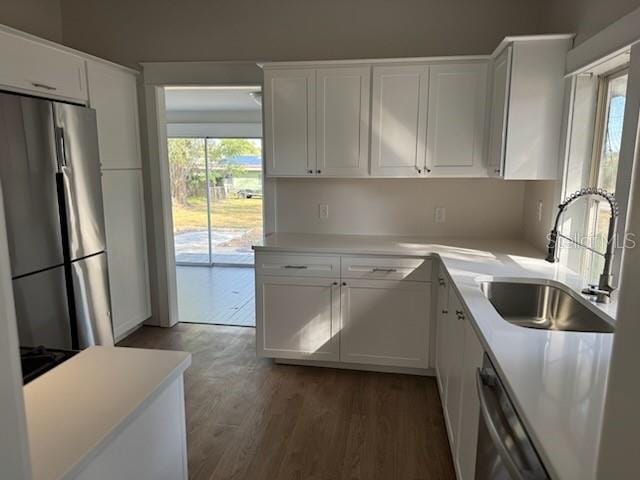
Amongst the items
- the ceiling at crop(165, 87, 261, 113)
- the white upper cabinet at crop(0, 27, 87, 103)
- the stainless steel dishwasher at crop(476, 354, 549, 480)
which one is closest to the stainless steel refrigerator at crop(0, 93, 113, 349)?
the white upper cabinet at crop(0, 27, 87, 103)

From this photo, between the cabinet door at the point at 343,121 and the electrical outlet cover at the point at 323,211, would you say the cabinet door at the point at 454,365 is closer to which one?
the cabinet door at the point at 343,121

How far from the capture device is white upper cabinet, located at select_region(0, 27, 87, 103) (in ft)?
8.09

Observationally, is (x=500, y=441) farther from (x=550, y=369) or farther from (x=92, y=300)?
(x=92, y=300)

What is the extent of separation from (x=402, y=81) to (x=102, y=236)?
91.6 inches

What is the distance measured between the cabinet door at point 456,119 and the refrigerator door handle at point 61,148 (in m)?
2.33

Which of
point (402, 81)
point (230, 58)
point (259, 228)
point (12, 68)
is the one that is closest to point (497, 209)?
point (402, 81)

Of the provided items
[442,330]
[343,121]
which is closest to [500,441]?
[442,330]

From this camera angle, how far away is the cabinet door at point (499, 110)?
8.68ft

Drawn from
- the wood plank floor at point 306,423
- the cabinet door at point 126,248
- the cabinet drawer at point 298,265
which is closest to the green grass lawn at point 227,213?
the cabinet door at point 126,248

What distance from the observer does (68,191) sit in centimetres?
280

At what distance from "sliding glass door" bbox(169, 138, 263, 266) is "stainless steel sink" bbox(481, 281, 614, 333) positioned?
15.1 ft

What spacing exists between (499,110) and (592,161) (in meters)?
0.61

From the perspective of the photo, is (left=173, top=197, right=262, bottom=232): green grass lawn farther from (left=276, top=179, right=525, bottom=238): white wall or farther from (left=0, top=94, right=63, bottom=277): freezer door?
(left=0, top=94, right=63, bottom=277): freezer door

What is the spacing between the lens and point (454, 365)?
2191 mm
